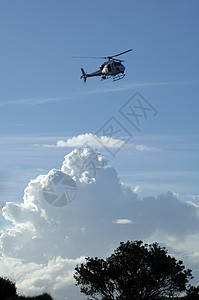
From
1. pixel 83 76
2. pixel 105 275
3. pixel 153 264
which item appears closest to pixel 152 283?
pixel 153 264

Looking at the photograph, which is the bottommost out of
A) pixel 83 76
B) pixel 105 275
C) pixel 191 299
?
pixel 191 299

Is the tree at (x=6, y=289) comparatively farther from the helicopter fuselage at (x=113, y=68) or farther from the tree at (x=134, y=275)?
the helicopter fuselage at (x=113, y=68)

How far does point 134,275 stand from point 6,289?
1925cm

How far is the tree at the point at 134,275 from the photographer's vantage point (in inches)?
2427

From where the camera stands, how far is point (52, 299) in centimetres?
5403

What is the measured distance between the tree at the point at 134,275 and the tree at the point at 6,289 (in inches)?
489

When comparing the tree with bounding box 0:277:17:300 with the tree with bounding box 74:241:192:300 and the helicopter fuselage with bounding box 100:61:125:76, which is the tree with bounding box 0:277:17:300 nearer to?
the tree with bounding box 74:241:192:300

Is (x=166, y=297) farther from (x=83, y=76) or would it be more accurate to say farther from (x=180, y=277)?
(x=83, y=76)

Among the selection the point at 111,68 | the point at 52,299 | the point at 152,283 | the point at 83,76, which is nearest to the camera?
the point at 52,299

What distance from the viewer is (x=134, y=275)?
62094 mm

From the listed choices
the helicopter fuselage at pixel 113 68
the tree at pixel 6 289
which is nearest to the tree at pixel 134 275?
the tree at pixel 6 289

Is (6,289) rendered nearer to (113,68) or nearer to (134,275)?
(134,275)

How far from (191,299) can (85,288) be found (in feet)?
52.4

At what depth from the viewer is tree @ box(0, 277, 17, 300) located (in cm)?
5294
